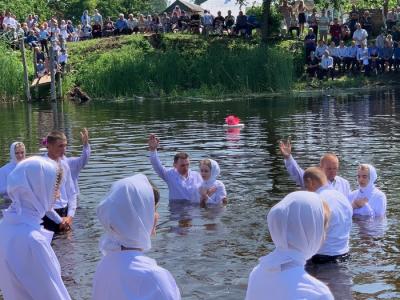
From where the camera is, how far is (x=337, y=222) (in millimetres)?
10508

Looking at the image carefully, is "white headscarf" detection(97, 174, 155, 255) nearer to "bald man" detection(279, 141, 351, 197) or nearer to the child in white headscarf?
"bald man" detection(279, 141, 351, 197)

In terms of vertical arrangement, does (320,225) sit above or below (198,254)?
above

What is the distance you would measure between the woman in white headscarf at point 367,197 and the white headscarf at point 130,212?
8.68m

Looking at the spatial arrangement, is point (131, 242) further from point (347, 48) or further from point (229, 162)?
point (347, 48)

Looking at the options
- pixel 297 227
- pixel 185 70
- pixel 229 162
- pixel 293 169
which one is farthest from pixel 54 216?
pixel 185 70

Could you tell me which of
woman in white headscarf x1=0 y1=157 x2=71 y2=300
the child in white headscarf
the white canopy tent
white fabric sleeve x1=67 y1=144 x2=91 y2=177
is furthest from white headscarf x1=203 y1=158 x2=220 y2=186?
the white canopy tent

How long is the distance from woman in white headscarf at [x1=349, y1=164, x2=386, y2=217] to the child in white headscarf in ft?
9.49

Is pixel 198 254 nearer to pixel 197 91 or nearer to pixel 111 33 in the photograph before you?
pixel 197 91

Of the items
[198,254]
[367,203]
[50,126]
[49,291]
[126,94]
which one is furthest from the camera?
[126,94]

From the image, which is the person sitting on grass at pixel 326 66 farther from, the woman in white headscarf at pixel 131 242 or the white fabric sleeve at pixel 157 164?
the woman in white headscarf at pixel 131 242

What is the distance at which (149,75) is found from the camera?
48375 millimetres

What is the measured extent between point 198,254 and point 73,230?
8.88 ft

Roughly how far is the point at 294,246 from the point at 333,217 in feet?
17.8

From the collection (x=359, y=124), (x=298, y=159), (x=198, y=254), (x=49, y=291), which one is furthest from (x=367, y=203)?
(x=359, y=124)
